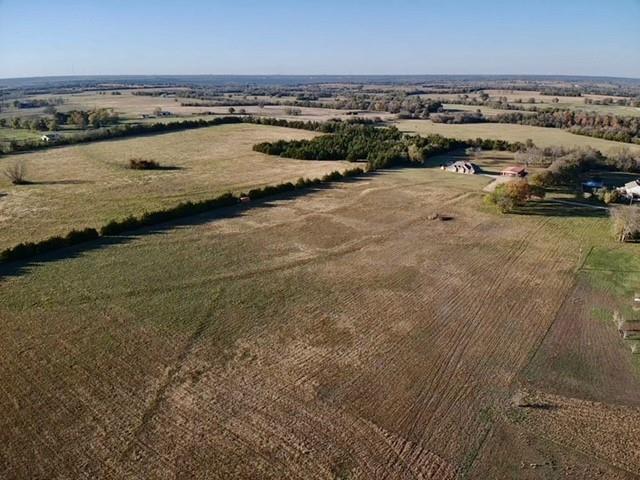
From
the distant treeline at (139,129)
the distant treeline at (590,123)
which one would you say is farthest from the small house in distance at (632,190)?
the distant treeline at (139,129)

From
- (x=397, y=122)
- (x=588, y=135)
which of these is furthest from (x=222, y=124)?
(x=588, y=135)

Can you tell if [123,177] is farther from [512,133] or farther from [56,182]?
[512,133]

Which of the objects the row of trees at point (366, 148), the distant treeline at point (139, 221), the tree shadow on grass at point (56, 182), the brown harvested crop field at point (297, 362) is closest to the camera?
the brown harvested crop field at point (297, 362)

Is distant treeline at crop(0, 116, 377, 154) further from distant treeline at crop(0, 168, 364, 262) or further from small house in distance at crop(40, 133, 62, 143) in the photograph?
distant treeline at crop(0, 168, 364, 262)

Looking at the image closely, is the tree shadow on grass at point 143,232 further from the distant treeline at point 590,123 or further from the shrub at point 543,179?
the distant treeline at point 590,123

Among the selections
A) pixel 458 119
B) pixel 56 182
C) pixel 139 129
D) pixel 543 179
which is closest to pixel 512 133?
pixel 458 119

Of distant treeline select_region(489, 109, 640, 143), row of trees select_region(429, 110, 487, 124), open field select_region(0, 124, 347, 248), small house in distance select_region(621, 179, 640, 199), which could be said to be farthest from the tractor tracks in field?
row of trees select_region(429, 110, 487, 124)
